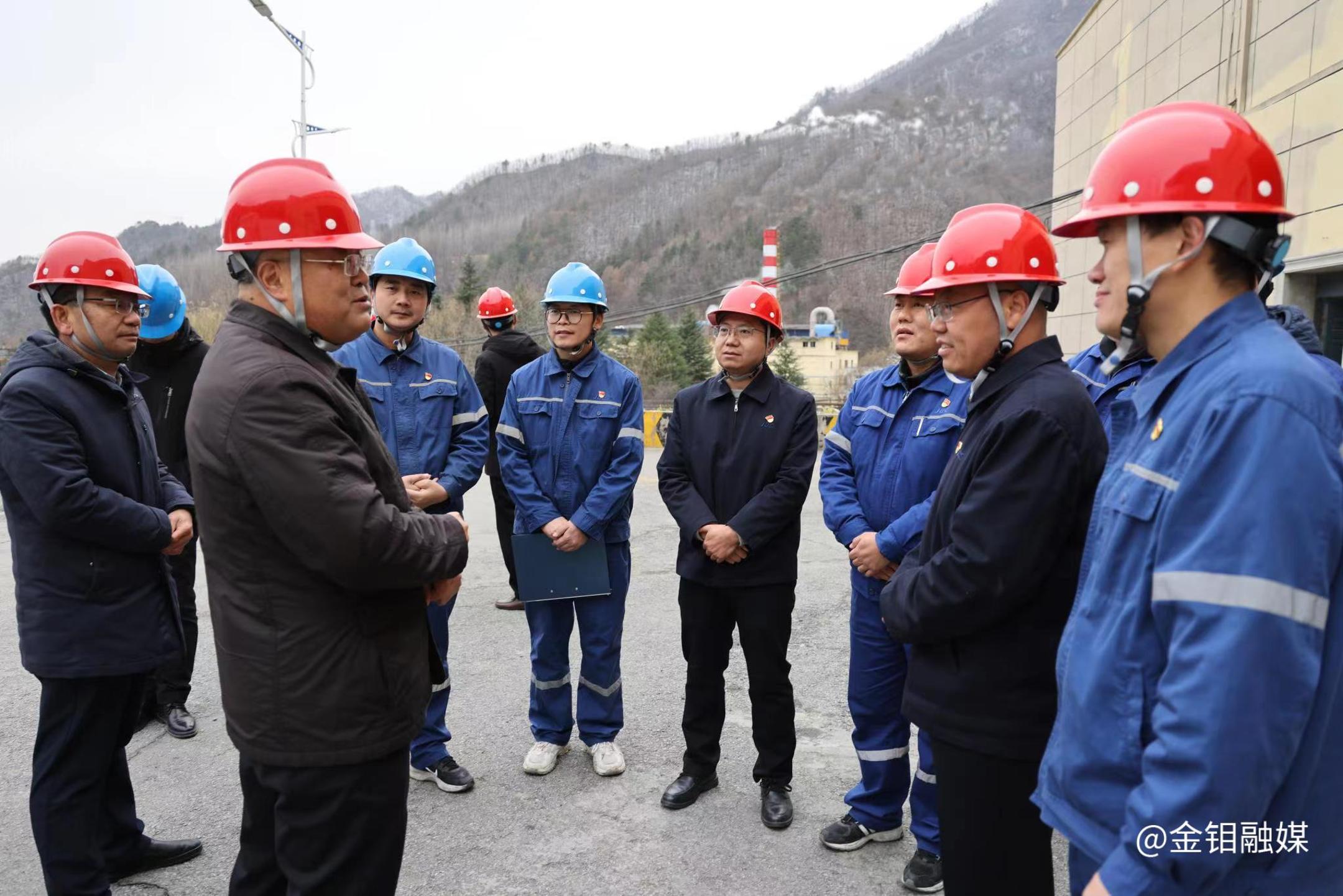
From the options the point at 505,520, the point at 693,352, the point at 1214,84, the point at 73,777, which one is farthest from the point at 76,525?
the point at 693,352

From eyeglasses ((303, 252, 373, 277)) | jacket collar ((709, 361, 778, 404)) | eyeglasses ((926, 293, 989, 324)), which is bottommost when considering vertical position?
jacket collar ((709, 361, 778, 404))

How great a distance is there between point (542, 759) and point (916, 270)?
8.85ft

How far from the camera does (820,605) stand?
21.0ft

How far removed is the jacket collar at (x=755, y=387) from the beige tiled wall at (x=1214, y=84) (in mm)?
6592

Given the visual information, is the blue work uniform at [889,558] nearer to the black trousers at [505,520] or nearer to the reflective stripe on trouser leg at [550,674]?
the reflective stripe on trouser leg at [550,674]

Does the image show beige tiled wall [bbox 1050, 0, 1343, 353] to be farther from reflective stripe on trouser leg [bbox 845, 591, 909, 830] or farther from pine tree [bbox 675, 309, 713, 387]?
pine tree [bbox 675, 309, 713, 387]

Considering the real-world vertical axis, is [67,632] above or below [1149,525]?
below

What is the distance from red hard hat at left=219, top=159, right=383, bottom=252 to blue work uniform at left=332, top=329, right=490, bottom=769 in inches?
67.3

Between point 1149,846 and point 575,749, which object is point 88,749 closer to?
point 575,749

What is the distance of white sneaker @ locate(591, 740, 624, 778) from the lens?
381 cm

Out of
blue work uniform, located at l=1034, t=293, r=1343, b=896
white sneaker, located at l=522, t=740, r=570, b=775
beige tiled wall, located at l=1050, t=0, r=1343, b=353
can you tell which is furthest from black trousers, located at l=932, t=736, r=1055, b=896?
beige tiled wall, located at l=1050, t=0, r=1343, b=353

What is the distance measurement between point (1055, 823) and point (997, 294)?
1330 millimetres

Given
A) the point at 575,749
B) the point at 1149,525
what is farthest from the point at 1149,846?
the point at 575,749

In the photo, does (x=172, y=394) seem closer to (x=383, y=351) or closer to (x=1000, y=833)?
(x=383, y=351)
